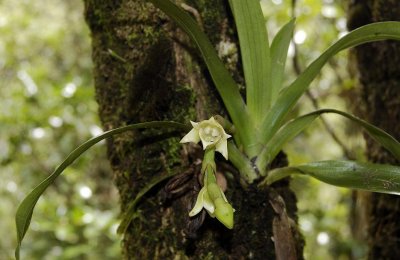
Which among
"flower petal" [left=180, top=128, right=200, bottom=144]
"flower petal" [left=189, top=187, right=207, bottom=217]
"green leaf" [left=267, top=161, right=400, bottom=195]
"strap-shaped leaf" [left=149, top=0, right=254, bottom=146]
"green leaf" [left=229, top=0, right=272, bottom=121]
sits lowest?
"flower petal" [left=189, top=187, right=207, bottom=217]

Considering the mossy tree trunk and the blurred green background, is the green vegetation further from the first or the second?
the mossy tree trunk

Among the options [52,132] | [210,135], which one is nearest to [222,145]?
[210,135]

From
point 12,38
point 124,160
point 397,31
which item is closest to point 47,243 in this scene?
point 12,38

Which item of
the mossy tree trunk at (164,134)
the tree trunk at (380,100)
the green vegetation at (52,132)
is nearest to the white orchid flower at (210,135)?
the mossy tree trunk at (164,134)

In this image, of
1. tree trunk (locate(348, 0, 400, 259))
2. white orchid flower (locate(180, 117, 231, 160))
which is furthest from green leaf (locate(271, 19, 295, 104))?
tree trunk (locate(348, 0, 400, 259))

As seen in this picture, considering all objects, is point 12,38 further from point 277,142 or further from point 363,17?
point 277,142

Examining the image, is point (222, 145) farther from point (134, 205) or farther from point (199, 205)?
point (134, 205)
